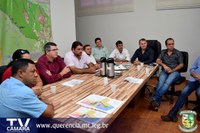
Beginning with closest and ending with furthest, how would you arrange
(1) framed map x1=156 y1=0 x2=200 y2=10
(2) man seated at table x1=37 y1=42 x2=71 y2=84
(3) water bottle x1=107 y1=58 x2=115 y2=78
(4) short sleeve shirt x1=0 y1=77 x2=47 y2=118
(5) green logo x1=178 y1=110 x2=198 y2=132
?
(4) short sleeve shirt x1=0 y1=77 x2=47 y2=118 → (5) green logo x1=178 y1=110 x2=198 y2=132 → (2) man seated at table x1=37 y1=42 x2=71 y2=84 → (3) water bottle x1=107 y1=58 x2=115 y2=78 → (1) framed map x1=156 y1=0 x2=200 y2=10

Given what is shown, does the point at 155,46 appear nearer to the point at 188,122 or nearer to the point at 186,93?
the point at 186,93

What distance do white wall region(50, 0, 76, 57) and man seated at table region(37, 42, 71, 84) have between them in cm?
114

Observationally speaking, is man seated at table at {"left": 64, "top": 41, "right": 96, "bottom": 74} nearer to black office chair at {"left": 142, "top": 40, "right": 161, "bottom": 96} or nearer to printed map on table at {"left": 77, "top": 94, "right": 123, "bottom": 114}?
printed map on table at {"left": 77, "top": 94, "right": 123, "bottom": 114}

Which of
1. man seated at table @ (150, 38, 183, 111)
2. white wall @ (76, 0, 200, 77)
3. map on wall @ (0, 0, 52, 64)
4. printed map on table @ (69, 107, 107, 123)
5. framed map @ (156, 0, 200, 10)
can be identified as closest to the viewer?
printed map on table @ (69, 107, 107, 123)

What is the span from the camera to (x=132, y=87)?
1974 millimetres

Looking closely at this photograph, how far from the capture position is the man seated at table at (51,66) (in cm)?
229

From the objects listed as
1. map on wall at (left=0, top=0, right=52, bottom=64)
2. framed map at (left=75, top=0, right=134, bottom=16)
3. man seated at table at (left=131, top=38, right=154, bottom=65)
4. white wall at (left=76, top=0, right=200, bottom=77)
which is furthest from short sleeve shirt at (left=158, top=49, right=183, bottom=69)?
map on wall at (left=0, top=0, right=52, bottom=64)

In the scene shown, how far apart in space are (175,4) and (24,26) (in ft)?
11.3

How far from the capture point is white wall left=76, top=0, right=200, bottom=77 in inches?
165

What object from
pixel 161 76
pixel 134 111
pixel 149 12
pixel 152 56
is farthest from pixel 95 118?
pixel 149 12

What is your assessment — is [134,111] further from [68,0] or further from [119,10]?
[119,10]

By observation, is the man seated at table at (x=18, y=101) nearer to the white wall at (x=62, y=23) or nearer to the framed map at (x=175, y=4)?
the white wall at (x=62, y=23)

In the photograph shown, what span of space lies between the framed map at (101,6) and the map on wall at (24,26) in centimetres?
218

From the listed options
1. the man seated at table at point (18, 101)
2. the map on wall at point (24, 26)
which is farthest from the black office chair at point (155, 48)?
the man seated at table at point (18, 101)
